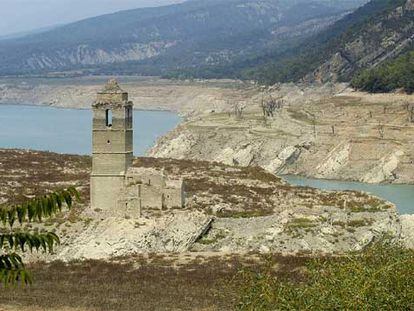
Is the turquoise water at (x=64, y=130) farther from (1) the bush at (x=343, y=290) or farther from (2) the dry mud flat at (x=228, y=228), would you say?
(1) the bush at (x=343, y=290)

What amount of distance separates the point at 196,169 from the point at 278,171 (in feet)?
110

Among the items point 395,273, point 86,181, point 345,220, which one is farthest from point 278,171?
point 395,273

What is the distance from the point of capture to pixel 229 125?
294ft

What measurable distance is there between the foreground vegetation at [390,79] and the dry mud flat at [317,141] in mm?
4679

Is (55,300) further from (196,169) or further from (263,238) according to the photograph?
(196,169)

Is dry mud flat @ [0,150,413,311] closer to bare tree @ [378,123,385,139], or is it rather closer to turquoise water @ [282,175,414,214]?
turquoise water @ [282,175,414,214]

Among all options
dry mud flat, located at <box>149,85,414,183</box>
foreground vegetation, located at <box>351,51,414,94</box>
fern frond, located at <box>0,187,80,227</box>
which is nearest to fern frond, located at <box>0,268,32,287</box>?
fern frond, located at <box>0,187,80,227</box>

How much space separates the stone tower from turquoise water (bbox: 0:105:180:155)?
59522mm

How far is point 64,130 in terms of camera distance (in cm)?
12469

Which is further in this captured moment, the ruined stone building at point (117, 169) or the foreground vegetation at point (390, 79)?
the foreground vegetation at point (390, 79)

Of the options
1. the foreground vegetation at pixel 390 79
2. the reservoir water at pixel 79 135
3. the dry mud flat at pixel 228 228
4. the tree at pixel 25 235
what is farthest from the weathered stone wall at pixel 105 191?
the foreground vegetation at pixel 390 79

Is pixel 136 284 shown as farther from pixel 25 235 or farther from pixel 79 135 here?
pixel 79 135

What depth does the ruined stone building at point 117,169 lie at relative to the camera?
93.0ft

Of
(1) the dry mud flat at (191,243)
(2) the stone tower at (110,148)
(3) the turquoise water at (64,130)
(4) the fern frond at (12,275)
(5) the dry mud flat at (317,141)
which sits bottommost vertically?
(3) the turquoise water at (64,130)
